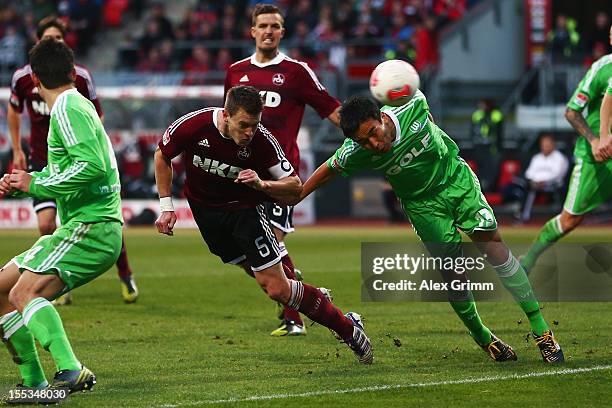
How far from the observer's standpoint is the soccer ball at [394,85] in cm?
818

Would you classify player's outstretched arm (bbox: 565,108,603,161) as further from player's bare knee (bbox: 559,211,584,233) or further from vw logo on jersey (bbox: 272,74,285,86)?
vw logo on jersey (bbox: 272,74,285,86)

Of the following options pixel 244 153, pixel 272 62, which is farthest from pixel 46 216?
pixel 244 153

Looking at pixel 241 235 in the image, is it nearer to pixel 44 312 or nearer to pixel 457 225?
pixel 457 225

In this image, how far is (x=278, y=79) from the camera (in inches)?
401

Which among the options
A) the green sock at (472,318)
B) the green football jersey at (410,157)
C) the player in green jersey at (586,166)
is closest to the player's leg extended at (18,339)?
the green football jersey at (410,157)

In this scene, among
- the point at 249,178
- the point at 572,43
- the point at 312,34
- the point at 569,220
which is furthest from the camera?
the point at 312,34

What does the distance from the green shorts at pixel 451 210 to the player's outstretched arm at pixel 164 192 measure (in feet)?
5.45

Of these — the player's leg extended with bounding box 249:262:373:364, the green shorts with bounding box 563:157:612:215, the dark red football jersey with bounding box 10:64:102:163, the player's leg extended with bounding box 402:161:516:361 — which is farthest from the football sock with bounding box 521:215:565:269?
the dark red football jersey with bounding box 10:64:102:163

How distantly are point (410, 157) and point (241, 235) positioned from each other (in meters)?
1.24

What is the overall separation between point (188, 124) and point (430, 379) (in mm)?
2251

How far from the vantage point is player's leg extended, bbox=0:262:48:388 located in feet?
23.3

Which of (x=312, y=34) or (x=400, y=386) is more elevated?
(x=400, y=386)

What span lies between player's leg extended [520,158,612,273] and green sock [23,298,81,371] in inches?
226

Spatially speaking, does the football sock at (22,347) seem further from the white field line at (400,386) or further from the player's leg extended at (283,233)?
the player's leg extended at (283,233)
